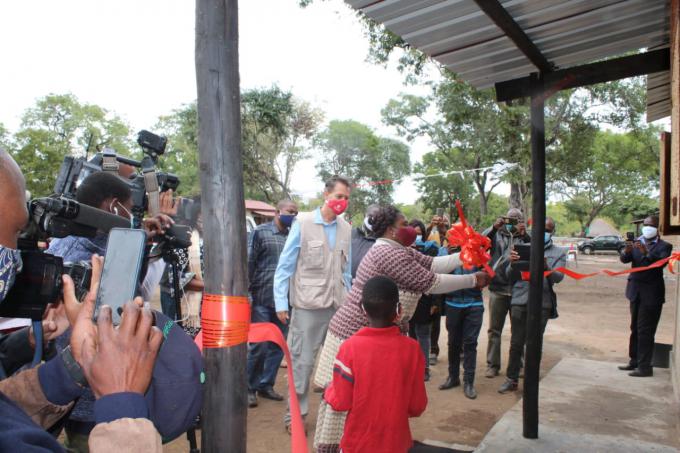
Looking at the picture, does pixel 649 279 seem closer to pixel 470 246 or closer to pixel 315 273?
pixel 470 246

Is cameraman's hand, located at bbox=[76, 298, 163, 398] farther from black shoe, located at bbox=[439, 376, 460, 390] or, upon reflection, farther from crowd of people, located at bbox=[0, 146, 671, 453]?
black shoe, located at bbox=[439, 376, 460, 390]

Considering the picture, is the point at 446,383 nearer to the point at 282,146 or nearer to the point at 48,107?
the point at 282,146

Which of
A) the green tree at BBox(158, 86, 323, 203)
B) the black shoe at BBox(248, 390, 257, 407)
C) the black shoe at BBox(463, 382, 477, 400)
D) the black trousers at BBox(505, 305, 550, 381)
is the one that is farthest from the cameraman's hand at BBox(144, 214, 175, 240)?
the green tree at BBox(158, 86, 323, 203)

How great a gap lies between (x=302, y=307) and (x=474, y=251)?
4.86 feet

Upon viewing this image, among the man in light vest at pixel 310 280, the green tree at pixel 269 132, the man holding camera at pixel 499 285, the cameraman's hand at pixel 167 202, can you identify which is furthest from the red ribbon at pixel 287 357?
the green tree at pixel 269 132

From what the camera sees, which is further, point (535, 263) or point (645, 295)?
point (645, 295)

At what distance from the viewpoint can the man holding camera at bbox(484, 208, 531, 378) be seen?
5.92m

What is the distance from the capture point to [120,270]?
49.4 inches

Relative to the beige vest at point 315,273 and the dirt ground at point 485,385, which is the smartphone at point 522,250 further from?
the beige vest at point 315,273

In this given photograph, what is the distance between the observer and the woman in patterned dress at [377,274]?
2861 mm

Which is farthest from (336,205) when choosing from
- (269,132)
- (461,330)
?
(269,132)

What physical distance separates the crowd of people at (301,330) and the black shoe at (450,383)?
3 cm

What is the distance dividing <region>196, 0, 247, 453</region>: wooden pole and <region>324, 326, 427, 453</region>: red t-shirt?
104cm

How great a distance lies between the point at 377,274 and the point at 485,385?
3.42 metres
